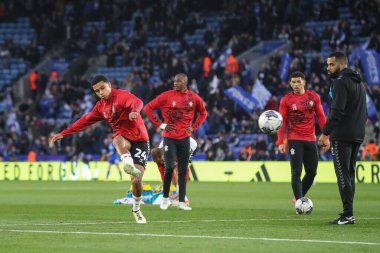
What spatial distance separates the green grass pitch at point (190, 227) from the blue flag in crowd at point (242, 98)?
15732 mm

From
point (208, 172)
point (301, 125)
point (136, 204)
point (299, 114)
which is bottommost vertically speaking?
point (208, 172)

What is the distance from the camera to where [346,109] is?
13.3 meters

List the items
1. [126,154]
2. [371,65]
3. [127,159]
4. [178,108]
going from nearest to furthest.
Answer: [127,159] → [126,154] → [178,108] → [371,65]

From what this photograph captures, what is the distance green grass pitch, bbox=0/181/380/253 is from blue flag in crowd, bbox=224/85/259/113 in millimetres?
15732

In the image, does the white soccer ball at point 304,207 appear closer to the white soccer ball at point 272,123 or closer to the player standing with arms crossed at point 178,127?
the white soccer ball at point 272,123

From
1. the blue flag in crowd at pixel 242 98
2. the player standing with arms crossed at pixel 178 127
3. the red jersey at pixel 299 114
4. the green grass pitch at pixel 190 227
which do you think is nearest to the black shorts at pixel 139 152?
the green grass pitch at pixel 190 227

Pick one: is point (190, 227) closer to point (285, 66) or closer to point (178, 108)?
point (178, 108)

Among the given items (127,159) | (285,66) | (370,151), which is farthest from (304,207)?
(285,66)

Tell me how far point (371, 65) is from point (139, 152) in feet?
72.0

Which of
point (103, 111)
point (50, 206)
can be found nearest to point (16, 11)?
point (50, 206)

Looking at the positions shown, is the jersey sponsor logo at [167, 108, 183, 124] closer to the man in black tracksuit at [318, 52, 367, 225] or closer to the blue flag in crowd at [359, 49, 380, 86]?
the man in black tracksuit at [318, 52, 367, 225]

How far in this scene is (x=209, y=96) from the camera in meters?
38.4

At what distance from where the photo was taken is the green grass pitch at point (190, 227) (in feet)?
33.9

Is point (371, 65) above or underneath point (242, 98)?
above
